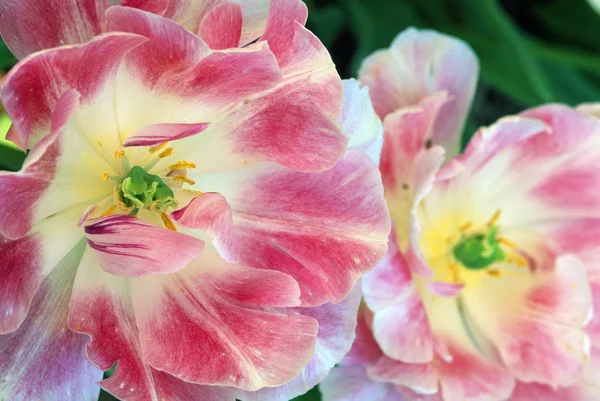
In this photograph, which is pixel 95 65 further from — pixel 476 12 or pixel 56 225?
pixel 476 12

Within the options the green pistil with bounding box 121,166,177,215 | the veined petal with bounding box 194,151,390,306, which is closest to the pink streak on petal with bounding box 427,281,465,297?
the veined petal with bounding box 194,151,390,306

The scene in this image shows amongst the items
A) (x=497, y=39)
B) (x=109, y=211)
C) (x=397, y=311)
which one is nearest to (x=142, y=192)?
(x=109, y=211)

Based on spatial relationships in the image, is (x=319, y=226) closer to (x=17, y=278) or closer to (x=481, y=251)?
(x=17, y=278)

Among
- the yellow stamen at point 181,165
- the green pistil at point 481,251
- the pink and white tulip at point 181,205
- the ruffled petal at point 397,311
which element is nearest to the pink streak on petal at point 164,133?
the pink and white tulip at point 181,205

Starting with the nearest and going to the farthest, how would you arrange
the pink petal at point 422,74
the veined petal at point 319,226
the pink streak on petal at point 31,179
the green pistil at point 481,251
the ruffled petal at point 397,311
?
the pink streak on petal at point 31,179 → the veined petal at point 319,226 → the ruffled petal at point 397,311 → the pink petal at point 422,74 → the green pistil at point 481,251

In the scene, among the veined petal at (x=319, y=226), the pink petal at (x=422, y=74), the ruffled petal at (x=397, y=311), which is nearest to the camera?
the veined petal at (x=319, y=226)

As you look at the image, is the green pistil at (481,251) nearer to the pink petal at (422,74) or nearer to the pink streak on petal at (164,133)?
the pink petal at (422,74)
